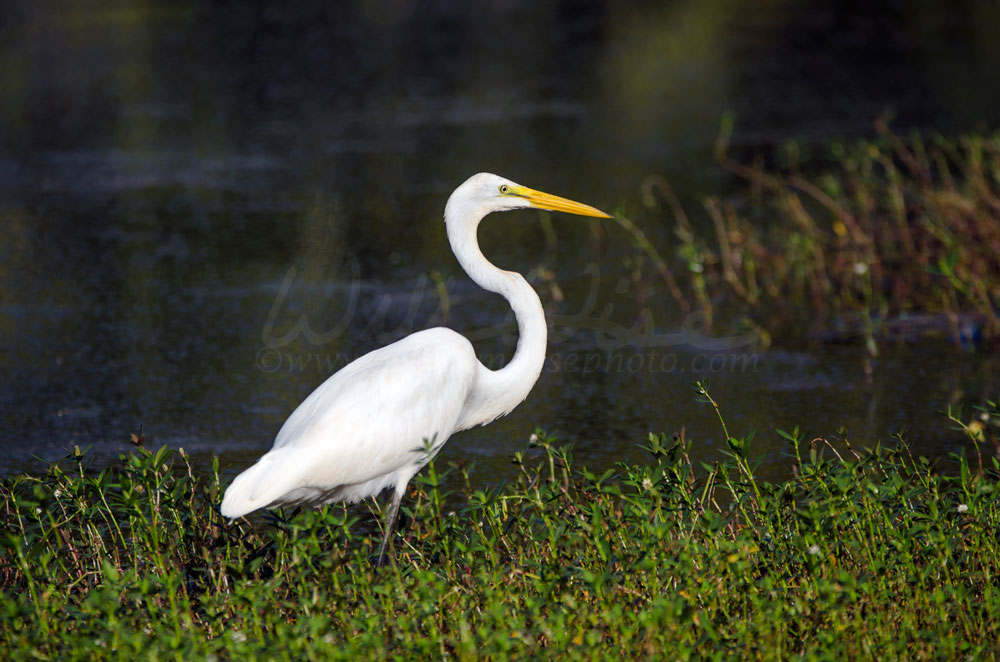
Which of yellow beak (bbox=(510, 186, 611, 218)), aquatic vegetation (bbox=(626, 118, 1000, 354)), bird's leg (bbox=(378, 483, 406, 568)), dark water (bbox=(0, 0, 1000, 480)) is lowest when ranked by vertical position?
dark water (bbox=(0, 0, 1000, 480))

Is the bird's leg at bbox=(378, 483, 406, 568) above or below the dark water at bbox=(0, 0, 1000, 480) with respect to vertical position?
above

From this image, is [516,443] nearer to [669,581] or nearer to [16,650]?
[669,581]

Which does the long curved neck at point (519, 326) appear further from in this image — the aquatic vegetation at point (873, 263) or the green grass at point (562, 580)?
the aquatic vegetation at point (873, 263)

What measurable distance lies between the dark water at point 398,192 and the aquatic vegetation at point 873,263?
0.24 metres

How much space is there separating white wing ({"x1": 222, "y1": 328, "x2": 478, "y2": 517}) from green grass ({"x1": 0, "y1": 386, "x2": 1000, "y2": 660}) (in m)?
0.21

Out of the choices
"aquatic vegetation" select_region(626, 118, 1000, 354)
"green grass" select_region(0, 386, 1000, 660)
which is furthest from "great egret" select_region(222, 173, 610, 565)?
"aquatic vegetation" select_region(626, 118, 1000, 354)

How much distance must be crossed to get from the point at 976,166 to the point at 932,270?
0.60 meters

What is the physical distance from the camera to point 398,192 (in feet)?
30.7

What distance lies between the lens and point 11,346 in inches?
269

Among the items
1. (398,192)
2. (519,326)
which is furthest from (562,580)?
(398,192)

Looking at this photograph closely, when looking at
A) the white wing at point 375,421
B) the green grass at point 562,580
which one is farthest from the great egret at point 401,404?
the green grass at point 562,580

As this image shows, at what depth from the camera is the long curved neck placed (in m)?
4.48

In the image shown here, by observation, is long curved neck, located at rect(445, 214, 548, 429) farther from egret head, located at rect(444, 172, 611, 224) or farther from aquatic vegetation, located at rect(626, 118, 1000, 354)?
aquatic vegetation, located at rect(626, 118, 1000, 354)

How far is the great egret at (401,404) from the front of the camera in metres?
4.14
